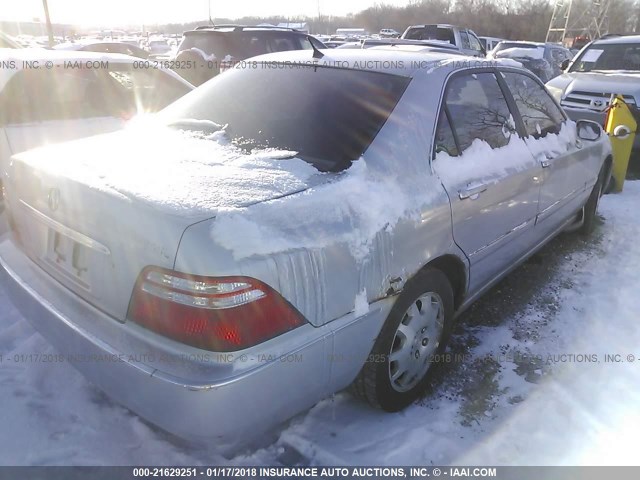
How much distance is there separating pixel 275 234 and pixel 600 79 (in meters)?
8.22

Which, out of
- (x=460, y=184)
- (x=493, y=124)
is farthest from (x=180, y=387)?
(x=493, y=124)

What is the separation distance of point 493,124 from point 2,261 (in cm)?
272

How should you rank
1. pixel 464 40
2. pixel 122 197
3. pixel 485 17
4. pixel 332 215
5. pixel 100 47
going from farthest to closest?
1. pixel 485 17
2. pixel 464 40
3. pixel 100 47
4. pixel 332 215
5. pixel 122 197

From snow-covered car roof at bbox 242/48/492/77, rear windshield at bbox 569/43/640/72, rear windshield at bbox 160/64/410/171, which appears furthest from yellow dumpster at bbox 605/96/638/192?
rear windshield at bbox 160/64/410/171

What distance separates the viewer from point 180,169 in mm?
2188

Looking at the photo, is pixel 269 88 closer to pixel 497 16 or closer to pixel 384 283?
pixel 384 283

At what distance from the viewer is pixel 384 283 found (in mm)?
2182

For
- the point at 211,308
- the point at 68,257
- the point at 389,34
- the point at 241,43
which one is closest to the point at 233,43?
the point at 241,43

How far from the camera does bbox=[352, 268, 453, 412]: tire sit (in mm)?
2336

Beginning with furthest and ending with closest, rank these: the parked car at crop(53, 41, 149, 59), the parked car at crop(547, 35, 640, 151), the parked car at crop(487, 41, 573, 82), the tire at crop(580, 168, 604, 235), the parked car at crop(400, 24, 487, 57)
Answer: the parked car at crop(487, 41, 573, 82)
the parked car at crop(400, 24, 487, 57)
the parked car at crop(53, 41, 149, 59)
the parked car at crop(547, 35, 640, 151)
the tire at crop(580, 168, 604, 235)

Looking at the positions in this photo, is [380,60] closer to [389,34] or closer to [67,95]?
[67,95]

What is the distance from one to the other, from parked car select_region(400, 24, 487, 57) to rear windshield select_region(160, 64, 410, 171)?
1200 centimetres

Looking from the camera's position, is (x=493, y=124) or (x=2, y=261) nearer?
(x=2, y=261)

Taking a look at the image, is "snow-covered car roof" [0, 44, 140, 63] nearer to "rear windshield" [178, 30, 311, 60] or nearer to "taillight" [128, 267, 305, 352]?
"taillight" [128, 267, 305, 352]
